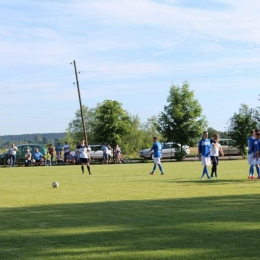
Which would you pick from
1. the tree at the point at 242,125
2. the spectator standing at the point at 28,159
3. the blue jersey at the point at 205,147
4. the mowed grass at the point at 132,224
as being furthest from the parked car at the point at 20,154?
the mowed grass at the point at 132,224

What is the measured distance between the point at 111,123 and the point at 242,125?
14029mm

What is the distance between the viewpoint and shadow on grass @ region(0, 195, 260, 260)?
881 cm

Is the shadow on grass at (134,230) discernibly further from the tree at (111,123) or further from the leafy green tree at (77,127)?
the leafy green tree at (77,127)

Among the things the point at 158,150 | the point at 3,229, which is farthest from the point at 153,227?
the point at 158,150

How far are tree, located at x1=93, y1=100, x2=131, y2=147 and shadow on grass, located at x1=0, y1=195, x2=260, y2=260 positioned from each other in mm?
52081

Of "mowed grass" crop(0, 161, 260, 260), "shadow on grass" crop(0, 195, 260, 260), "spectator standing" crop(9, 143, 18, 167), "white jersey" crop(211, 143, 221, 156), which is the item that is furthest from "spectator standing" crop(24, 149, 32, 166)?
"shadow on grass" crop(0, 195, 260, 260)

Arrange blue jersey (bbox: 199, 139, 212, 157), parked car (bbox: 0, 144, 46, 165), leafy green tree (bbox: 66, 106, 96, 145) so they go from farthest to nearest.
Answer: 1. leafy green tree (bbox: 66, 106, 96, 145)
2. parked car (bbox: 0, 144, 46, 165)
3. blue jersey (bbox: 199, 139, 212, 157)

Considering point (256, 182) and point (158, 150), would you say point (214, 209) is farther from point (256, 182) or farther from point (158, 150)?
point (158, 150)

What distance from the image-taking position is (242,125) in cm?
6425

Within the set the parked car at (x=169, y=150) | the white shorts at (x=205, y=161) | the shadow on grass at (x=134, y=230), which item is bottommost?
the shadow on grass at (x=134, y=230)

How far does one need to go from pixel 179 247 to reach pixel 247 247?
0.97 metres

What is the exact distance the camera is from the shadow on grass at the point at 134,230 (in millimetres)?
8812

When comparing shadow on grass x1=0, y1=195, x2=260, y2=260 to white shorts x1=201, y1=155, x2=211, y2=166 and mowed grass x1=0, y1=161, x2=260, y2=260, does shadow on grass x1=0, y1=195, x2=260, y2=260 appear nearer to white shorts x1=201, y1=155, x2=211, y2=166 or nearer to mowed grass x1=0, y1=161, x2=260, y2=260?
mowed grass x1=0, y1=161, x2=260, y2=260

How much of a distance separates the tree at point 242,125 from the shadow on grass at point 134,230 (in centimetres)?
4830
